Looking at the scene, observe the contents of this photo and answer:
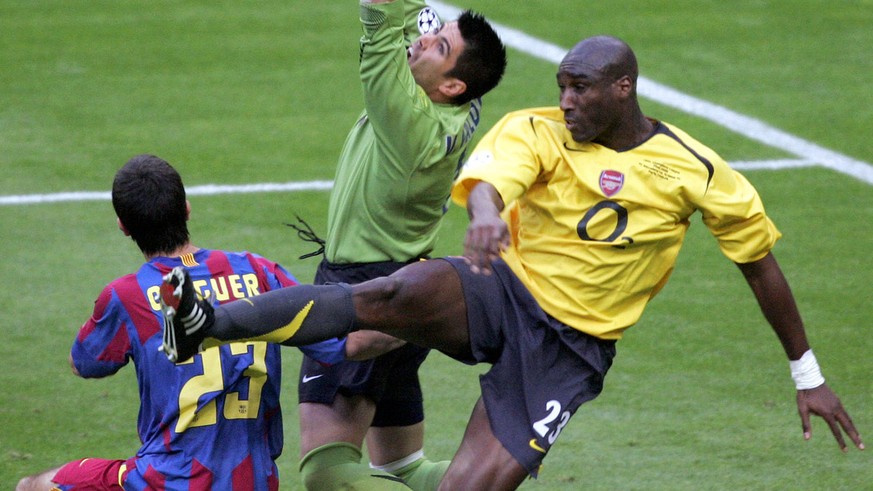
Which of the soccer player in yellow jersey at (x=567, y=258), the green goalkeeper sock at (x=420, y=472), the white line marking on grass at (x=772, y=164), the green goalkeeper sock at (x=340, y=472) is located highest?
the soccer player in yellow jersey at (x=567, y=258)

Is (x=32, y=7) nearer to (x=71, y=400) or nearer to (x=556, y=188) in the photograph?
(x=71, y=400)

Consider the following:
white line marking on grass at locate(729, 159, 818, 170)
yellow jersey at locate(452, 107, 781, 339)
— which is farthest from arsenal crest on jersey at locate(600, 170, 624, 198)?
white line marking on grass at locate(729, 159, 818, 170)

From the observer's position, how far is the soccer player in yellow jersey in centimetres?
496

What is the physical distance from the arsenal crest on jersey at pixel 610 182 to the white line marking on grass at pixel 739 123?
622cm

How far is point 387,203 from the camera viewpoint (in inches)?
213

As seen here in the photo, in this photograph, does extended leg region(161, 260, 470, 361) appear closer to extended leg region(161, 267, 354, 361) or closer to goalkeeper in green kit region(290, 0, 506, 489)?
extended leg region(161, 267, 354, 361)

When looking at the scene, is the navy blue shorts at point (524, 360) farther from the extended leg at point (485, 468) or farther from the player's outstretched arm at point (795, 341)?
the player's outstretched arm at point (795, 341)

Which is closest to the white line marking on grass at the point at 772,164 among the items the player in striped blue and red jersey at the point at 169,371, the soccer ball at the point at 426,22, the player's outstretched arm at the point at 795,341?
the soccer ball at the point at 426,22

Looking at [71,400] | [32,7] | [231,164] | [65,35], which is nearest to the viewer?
[71,400]

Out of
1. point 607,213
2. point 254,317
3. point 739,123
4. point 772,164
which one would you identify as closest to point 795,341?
point 607,213

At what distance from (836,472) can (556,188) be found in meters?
2.46

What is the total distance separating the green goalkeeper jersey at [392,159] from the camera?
16.7 feet

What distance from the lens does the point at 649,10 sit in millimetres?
14844

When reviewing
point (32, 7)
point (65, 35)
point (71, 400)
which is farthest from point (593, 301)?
point (32, 7)
